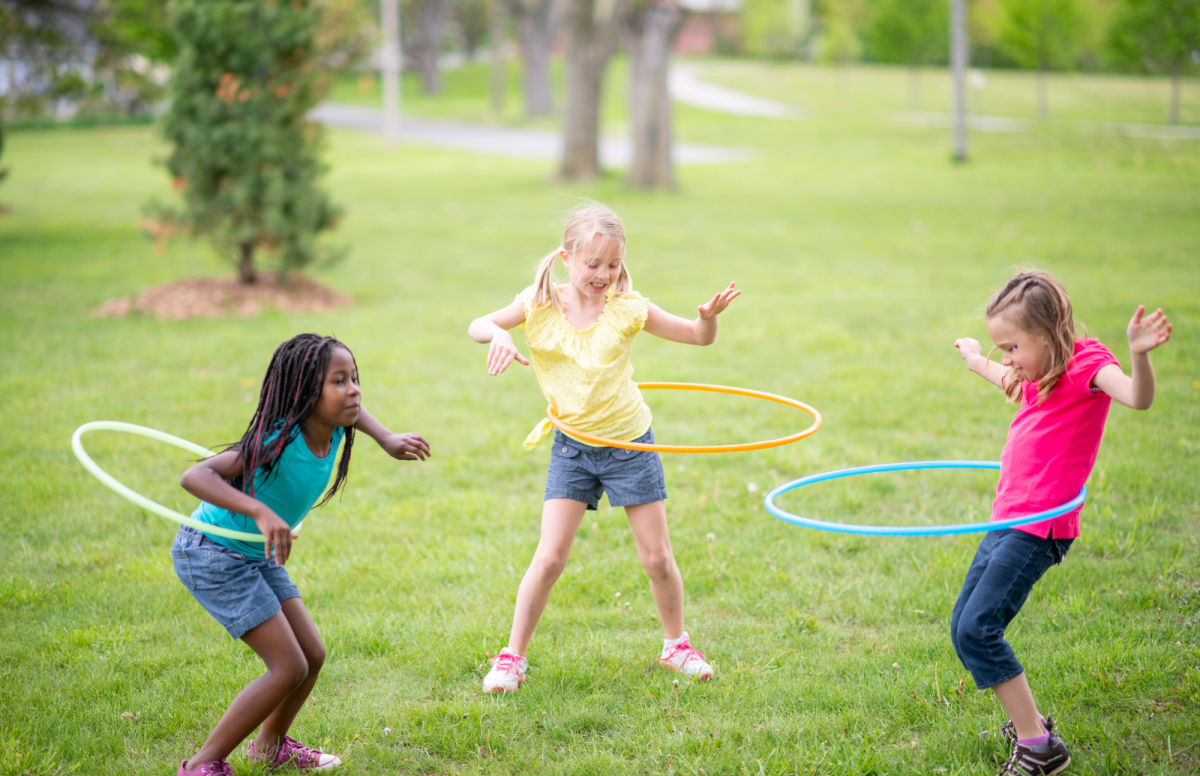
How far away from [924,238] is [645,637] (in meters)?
12.0

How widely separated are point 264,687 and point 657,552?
1.51 meters

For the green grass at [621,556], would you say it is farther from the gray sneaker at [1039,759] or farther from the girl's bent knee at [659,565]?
the girl's bent knee at [659,565]

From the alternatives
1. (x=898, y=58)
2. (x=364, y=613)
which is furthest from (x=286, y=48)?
(x=898, y=58)

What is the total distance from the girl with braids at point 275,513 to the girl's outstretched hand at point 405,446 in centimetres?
17

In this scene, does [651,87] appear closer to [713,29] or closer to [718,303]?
[718,303]

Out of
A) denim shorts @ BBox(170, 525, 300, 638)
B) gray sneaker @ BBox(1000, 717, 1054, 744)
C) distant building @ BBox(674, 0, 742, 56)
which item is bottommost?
gray sneaker @ BBox(1000, 717, 1054, 744)

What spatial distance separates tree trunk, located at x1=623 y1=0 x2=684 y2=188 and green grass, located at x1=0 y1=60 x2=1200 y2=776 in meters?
7.80

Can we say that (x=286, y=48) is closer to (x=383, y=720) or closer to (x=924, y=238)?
(x=383, y=720)

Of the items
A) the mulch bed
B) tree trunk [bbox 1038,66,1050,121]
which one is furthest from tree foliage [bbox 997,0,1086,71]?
the mulch bed

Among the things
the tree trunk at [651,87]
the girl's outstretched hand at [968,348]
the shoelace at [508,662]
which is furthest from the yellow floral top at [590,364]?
the tree trunk at [651,87]

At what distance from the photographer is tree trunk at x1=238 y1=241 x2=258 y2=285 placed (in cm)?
1077

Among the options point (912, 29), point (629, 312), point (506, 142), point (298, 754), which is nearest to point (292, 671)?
point (298, 754)

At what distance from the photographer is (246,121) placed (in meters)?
10.1

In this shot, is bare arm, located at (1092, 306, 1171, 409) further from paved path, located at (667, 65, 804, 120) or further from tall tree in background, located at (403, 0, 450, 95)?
tall tree in background, located at (403, 0, 450, 95)
